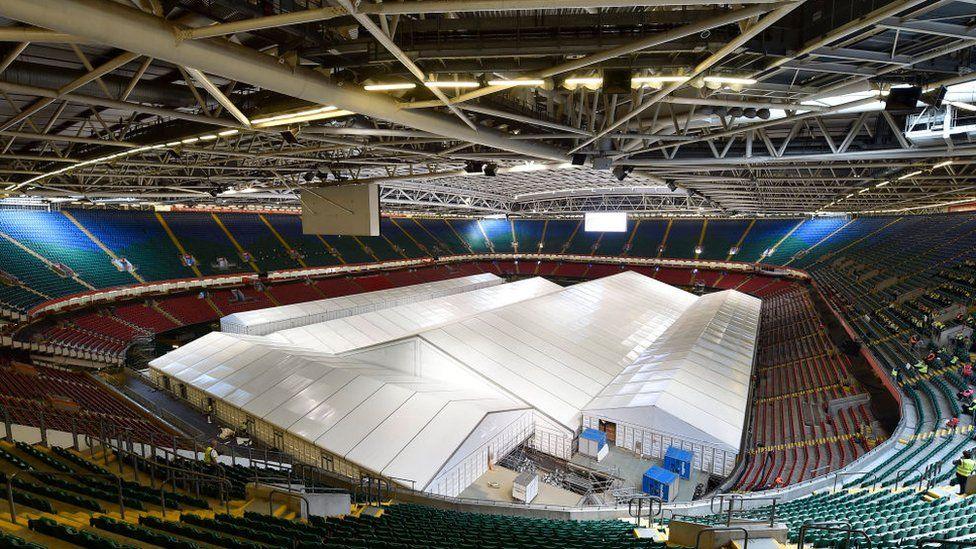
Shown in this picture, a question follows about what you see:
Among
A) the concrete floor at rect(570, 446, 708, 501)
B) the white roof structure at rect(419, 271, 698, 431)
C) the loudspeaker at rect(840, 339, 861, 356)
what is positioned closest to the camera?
the concrete floor at rect(570, 446, 708, 501)

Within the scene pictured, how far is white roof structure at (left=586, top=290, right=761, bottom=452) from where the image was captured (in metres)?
14.8

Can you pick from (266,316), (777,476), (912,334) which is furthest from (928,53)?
(266,316)

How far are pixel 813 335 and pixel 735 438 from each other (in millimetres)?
14792

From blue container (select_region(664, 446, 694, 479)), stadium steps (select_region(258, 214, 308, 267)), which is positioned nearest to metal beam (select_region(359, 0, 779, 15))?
blue container (select_region(664, 446, 694, 479))

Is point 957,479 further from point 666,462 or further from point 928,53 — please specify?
point 928,53

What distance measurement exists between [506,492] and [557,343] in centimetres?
901

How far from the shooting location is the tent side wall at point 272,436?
12.2 meters

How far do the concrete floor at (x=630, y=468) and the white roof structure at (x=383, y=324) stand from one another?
28.1 feet

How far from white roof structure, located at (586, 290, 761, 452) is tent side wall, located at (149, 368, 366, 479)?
8.50 metres

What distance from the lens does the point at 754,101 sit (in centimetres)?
981

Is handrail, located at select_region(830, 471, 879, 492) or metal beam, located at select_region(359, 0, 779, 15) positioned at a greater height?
metal beam, located at select_region(359, 0, 779, 15)

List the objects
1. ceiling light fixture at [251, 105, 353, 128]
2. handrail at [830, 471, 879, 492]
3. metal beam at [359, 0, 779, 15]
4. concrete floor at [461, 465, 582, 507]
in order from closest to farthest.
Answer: metal beam at [359, 0, 779, 15] < ceiling light fixture at [251, 105, 353, 128] < handrail at [830, 471, 879, 492] < concrete floor at [461, 465, 582, 507]

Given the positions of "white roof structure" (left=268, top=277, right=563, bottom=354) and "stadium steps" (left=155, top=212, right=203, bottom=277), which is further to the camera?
"stadium steps" (left=155, top=212, right=203, bottom=277)

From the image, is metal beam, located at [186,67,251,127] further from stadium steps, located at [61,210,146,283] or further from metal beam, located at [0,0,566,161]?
stadium steps, located at [61,210,146,283]
